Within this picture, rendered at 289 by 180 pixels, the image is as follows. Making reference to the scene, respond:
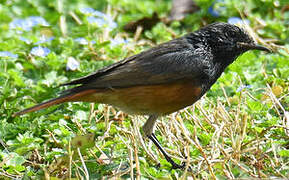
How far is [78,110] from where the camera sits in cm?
589

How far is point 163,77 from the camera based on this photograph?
509 cm

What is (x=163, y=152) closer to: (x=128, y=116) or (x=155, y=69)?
(x=155, y=69)

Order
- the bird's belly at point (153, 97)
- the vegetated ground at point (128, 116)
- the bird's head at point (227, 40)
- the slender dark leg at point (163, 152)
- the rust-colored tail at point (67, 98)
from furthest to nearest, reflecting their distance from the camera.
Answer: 1. the bird's head at point (227, 40)
2. the bird's belly at point (153, 97)
3. the rust-colored tail at point (67, 98)
4. the slender dark leg at point (163, 152)
5. the vegetated ground at point (128, 116)

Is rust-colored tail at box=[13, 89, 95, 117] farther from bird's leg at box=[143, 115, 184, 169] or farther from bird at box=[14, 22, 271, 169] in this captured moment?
bird's leg at box=[143, 115, 184, 169]

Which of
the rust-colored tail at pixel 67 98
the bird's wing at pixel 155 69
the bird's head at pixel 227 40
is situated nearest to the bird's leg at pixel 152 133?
the bird's wing at pixel 155 69

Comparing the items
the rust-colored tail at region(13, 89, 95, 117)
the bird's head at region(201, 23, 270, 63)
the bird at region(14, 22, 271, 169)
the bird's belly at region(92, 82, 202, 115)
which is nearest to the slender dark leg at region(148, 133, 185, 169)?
the bird at region(14, 22, 271, 169)

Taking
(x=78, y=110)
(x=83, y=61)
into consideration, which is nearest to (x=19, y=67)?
(x=83, y=61)

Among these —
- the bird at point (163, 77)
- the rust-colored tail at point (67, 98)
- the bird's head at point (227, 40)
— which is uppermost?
the bird's head at point (227, 40)

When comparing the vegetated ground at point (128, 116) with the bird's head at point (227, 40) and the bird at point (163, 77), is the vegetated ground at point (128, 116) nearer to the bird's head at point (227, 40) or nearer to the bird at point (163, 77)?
the bird at point (163, 77)

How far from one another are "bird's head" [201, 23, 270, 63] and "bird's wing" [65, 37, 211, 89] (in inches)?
6.4

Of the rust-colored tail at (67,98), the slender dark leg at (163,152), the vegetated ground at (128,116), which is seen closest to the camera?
the vegetated ground at (128,116)

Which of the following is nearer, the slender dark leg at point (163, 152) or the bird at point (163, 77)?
the slender dark leg at point (163, 152)

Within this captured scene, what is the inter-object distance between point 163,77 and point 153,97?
0.68ft

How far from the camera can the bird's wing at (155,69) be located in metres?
5.09
